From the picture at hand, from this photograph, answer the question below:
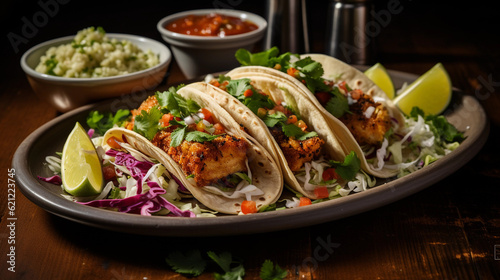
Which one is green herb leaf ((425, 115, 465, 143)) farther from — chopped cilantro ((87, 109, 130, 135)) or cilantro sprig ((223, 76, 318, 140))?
chopped cilantro ((87, 109, 130, 135))

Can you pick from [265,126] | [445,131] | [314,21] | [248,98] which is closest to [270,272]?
[265,126]

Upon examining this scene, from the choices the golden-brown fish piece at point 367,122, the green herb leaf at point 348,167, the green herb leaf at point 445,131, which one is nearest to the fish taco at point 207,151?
the green herb leaf at point 348,167

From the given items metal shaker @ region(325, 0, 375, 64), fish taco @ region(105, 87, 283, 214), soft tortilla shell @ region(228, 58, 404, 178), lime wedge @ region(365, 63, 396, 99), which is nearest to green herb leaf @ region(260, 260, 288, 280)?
fish taco @ region(105, 87, 283, 214)

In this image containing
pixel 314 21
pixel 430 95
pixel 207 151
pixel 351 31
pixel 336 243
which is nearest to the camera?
pixel 336 243

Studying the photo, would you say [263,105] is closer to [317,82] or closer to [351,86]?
[317,82]

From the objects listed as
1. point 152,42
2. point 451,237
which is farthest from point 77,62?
point 451,237
